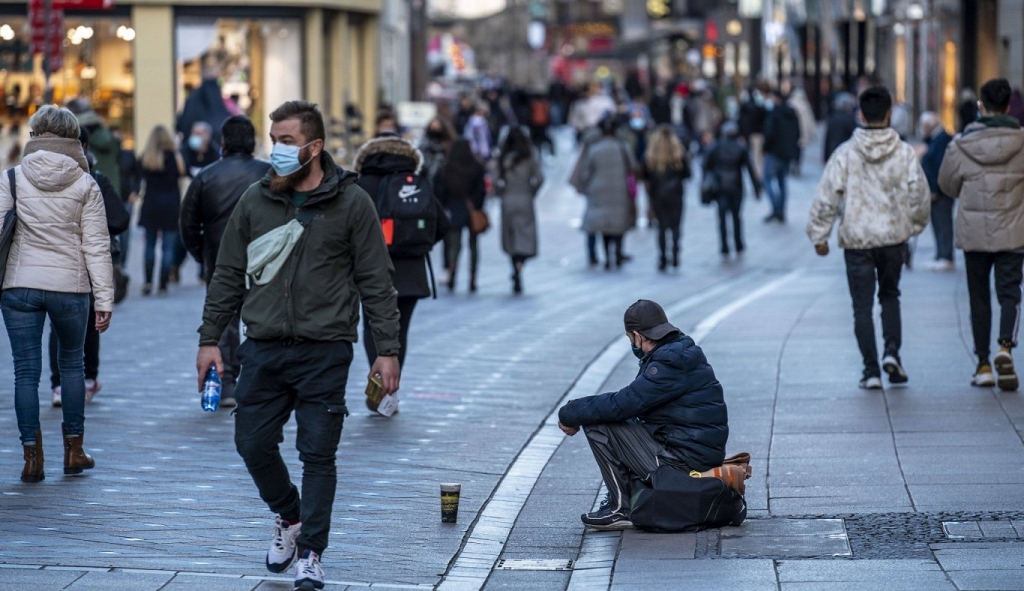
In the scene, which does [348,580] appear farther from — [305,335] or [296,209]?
[296,209]

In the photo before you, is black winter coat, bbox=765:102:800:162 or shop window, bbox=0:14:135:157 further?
shop window, bbox=0:14:135:157

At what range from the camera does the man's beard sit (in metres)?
6.05

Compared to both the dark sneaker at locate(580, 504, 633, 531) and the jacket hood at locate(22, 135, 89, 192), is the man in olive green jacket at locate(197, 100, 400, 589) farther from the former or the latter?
the jacket hood at locate(22, 135, 89, 192)

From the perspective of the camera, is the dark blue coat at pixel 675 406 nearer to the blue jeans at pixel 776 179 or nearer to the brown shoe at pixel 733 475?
the brown shoe at pixel 733 475

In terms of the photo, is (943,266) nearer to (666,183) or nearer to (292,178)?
(666,183)

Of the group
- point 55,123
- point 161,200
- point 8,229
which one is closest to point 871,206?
point 55,123

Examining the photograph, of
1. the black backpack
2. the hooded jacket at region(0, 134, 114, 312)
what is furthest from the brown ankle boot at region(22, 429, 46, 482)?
the black backpack

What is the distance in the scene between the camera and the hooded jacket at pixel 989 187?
10.1m

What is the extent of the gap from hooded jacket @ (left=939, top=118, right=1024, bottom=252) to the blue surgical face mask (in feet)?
17.4

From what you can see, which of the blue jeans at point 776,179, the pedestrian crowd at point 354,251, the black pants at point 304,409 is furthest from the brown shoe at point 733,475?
the blue jeans at point 776,179

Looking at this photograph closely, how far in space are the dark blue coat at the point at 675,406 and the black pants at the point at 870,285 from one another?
3.37 metres

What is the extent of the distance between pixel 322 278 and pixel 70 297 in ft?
8.36

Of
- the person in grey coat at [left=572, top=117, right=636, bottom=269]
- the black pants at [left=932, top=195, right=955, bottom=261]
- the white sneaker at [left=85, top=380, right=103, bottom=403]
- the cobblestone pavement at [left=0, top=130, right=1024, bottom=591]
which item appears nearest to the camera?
the cobblestone pavement at [left=0, top=130, right=1024, bottom=591]

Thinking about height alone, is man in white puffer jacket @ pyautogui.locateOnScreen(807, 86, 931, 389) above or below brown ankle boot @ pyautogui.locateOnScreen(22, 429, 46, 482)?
above
